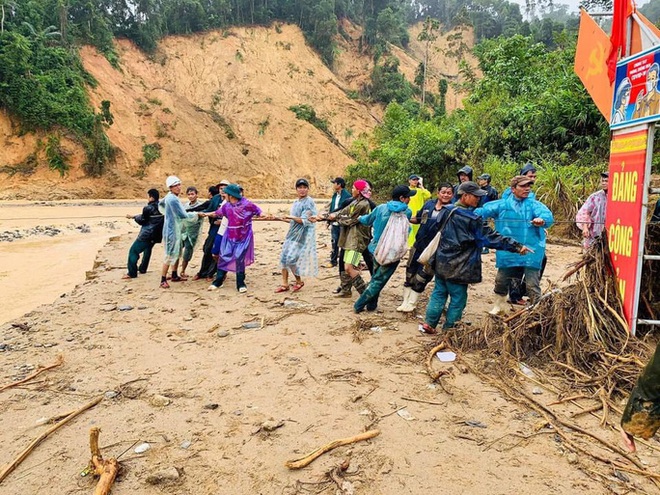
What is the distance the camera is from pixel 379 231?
16.9 feet

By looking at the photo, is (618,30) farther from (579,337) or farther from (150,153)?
(150,153)

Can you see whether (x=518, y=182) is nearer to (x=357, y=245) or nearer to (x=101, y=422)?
(x=357, y=245)

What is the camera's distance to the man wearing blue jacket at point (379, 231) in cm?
496

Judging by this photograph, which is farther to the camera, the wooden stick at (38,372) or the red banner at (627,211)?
the wooden stick at (38,372)

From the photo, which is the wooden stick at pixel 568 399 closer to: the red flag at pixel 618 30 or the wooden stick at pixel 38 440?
the red flag at pixel 618 30

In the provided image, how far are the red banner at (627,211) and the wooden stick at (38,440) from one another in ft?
13.2

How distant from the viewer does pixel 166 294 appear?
6191 mm

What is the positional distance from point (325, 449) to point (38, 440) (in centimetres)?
176

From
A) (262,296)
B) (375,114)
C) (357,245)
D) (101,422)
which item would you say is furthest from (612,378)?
(375,114)

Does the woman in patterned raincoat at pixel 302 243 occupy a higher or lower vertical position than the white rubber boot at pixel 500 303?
higher

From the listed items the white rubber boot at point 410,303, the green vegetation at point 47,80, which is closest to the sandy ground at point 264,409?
the white rubber boot at point 410,303

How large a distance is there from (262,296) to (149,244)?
2.22 m

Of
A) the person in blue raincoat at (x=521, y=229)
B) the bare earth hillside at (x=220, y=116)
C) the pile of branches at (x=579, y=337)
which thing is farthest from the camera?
the bare earth hillside at (x=220, y=116)

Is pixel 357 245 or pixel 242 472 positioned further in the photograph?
pixel 357 245
